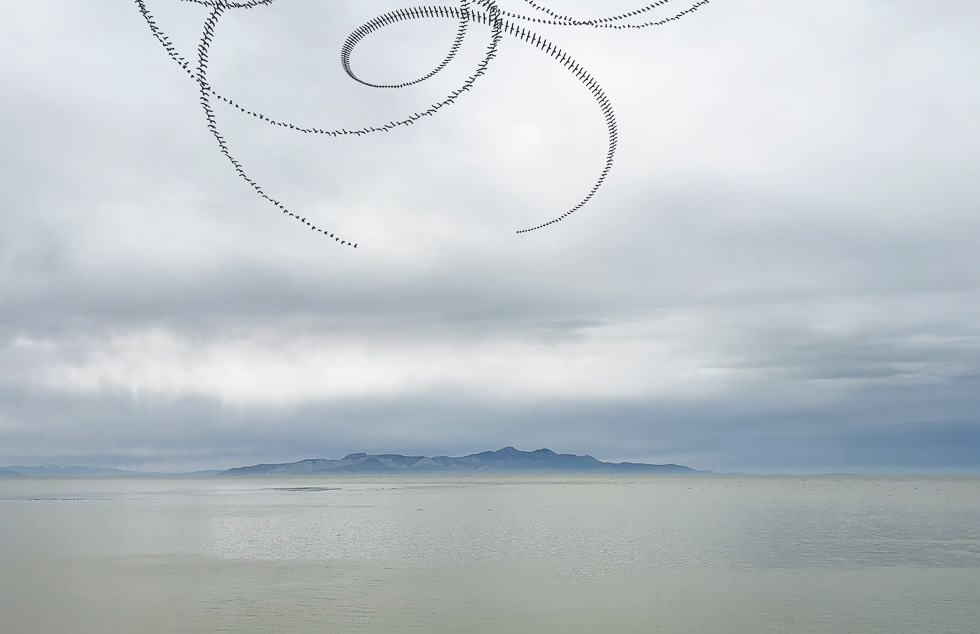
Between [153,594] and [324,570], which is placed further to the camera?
[324,570]

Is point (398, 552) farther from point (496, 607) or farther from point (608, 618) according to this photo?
point (608, 618)

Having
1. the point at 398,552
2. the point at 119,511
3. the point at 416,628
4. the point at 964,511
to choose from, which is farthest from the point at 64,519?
the point at 964,511

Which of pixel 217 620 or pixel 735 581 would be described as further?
pixel 735 581

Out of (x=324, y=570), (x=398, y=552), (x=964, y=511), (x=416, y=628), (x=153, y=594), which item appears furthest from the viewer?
(x=964, y=511)

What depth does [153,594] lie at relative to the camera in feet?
114

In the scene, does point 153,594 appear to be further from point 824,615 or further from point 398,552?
point 824,615

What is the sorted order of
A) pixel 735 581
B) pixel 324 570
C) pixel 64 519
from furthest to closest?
pixel 64 519 → pixel 324 570 → pixel 735 581

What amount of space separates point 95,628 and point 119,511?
244ft

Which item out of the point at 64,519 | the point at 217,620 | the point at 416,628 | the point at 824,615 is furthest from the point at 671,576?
the point at 64,519

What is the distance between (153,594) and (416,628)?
42.1 feet

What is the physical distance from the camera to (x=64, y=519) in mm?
83000

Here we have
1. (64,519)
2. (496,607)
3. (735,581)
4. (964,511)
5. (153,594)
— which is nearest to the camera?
(496,607)

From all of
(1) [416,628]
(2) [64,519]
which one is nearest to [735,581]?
(1) [416,628]

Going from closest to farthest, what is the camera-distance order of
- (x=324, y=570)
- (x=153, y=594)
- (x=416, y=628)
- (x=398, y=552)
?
(x=416, y=628)
(x=153, y=594)
(x=324, y=570)
(x=398, y=552)
